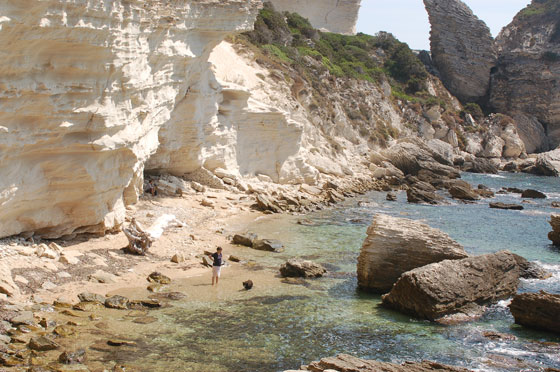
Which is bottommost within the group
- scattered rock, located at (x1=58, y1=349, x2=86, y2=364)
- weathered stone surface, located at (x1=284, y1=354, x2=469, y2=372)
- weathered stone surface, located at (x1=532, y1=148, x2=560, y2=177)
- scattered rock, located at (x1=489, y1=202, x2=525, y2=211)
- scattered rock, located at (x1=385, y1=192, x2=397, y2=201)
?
scattered rock, located at (x1=58, y1=349, x2=86, y2=364)

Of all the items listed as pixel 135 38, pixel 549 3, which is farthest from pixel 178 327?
pixel 549 3

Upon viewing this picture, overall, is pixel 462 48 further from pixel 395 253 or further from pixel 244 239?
pixel 395 253

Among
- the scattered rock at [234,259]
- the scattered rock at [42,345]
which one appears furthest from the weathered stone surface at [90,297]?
the scattered rock at [234,259]

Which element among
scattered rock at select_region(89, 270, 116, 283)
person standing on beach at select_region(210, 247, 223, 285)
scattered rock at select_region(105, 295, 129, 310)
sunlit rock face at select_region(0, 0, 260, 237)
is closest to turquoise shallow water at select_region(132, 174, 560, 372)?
scattered rock at select_region(105, 295, 129, 310)

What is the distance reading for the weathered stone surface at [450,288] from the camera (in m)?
12.8

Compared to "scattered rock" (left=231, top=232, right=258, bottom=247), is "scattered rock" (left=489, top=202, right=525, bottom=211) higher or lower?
higher

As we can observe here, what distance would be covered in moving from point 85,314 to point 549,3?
75628 mm

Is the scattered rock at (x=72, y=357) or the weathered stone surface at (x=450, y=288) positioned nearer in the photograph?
the scattered rock at (x=72, y=357)

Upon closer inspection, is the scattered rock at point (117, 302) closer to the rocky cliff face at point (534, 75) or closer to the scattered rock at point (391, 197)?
the scattered rock at point (391, 197)

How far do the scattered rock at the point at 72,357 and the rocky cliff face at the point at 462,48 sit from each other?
6434 centimetres

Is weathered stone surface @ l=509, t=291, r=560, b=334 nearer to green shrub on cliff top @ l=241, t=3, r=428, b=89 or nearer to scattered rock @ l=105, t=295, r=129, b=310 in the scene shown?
scattered rock @ l=105, t=295, r=129, b=310

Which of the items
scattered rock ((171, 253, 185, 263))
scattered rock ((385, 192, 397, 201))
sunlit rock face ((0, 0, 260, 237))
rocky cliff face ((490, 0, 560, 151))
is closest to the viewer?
sunlit rock face ((0, 0, 260, 237))

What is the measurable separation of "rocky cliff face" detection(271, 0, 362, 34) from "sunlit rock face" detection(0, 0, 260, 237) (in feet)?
159

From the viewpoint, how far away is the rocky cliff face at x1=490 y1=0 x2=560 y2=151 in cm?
6338
